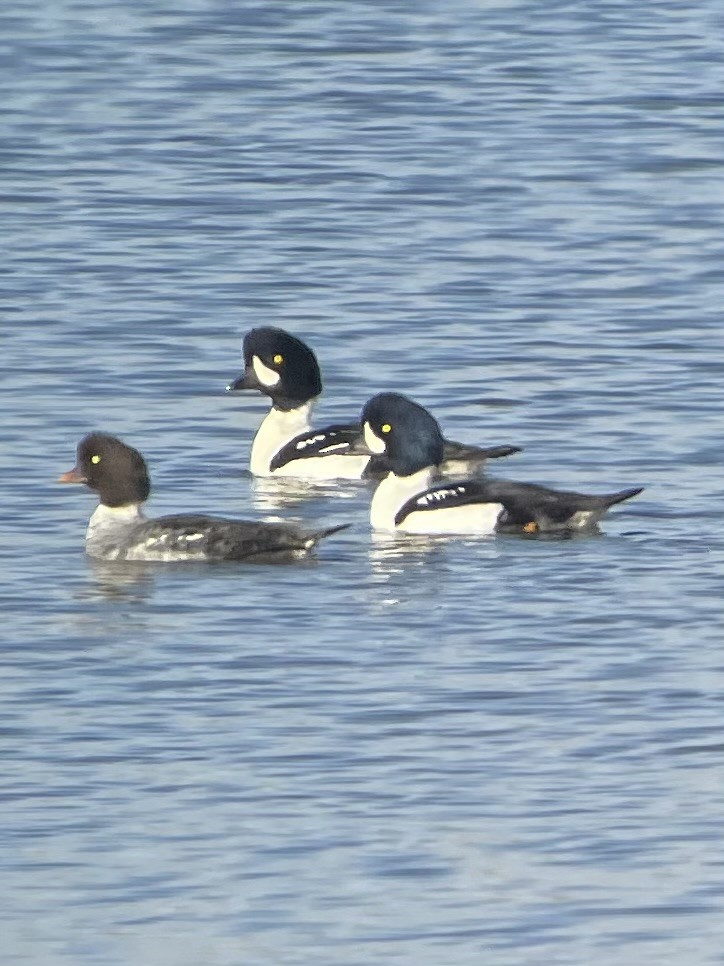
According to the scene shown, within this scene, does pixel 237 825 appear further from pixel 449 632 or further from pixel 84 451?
pixel 84 451

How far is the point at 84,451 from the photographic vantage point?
17.8 meters

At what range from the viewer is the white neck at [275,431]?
65.4 feet

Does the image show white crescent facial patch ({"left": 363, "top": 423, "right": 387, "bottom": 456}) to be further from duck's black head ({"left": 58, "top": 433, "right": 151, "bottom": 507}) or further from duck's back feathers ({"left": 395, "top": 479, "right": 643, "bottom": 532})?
duck's black head ({"left": 58, "top": 433, "right": 151, "bottom": 507})

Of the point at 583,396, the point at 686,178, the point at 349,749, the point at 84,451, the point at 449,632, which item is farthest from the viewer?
the point at 686,178

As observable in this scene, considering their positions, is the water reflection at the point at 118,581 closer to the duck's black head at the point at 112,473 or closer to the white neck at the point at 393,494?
the duck's black head at the point at 112,473

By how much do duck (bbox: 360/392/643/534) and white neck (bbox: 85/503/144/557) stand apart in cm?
151

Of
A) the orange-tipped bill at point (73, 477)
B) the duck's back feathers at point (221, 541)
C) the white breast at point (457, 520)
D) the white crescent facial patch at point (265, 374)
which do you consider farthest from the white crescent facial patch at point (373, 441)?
the white crescent facial patch at point (265, 374)

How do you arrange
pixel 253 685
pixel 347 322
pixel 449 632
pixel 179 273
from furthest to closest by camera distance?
pixel 179 273 → pixel 347 322 → pixel 449 632 → pixel 253 685

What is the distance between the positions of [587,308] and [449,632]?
29.7 ft

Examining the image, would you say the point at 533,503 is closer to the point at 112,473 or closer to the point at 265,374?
the point at 112,473

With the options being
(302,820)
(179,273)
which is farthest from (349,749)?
(179,273)

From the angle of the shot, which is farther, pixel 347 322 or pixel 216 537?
pixel 347 322

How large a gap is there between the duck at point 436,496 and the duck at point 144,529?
0.76 meters

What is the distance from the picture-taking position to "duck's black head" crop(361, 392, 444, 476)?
60.4 feet
